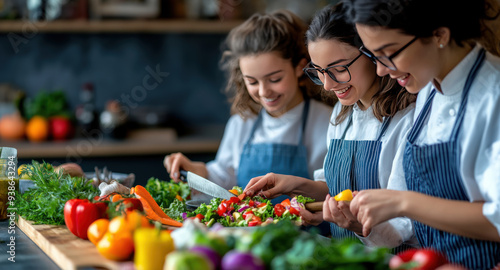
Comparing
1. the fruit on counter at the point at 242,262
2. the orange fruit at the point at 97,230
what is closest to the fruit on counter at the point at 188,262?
the fruit on counter at the point at 242,262

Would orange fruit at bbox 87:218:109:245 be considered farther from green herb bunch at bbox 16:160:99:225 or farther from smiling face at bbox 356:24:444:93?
smiling face at bbox 356:24:444:93

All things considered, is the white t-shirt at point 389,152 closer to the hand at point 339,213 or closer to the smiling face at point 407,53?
the hand at point 339,213

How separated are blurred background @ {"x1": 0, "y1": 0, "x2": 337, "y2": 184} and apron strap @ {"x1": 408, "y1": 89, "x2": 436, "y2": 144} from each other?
8.40 feet

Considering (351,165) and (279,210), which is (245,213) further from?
(351,165)

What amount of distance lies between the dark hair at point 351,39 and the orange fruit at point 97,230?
91 cm

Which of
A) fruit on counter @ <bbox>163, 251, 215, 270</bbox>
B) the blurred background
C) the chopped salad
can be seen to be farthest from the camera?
the blurred background

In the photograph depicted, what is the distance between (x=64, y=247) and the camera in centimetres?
157

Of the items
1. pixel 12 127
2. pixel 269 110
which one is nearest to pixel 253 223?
pixel 269 110

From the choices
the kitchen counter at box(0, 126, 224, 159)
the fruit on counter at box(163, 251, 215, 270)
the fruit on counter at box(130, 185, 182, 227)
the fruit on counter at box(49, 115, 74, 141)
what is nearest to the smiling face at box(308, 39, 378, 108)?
the fruit on counter at box(130, 185, 182, 227)

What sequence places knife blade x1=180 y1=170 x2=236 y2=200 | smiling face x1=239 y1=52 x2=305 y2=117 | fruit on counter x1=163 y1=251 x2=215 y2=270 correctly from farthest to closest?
smiling face x1=239 y1=52 x2=305 y2=117
knife blade x1=180 y1=170 x2=236 y2=200
fruit on counter x1=163 y1=251 x2=215 y2=270

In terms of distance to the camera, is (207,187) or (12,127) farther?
(12,127)

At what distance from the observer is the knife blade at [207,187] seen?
1975 mm

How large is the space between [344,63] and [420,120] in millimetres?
315

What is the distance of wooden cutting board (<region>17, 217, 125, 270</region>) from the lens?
1405mm
